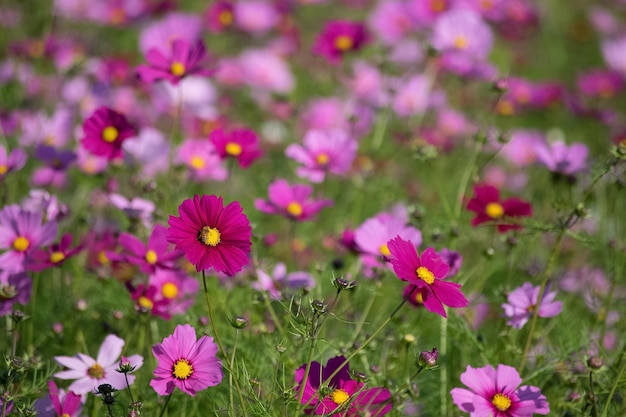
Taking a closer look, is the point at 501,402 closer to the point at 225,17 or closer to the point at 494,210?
the point at 494,210

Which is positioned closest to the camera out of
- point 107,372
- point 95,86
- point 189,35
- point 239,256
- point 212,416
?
point 239,256

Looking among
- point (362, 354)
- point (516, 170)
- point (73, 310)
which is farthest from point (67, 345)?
point (516, 170)

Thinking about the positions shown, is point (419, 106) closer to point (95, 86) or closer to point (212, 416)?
point (95, 86)

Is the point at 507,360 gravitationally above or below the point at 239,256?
below

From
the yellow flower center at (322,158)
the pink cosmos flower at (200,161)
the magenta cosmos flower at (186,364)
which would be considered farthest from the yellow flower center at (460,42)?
the magenta cosmos flower at (186,364)

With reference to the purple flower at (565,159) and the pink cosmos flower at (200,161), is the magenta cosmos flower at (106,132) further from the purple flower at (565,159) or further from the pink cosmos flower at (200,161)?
the purple flower at (565,159)

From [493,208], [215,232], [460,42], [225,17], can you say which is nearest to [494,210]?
[493,208]
